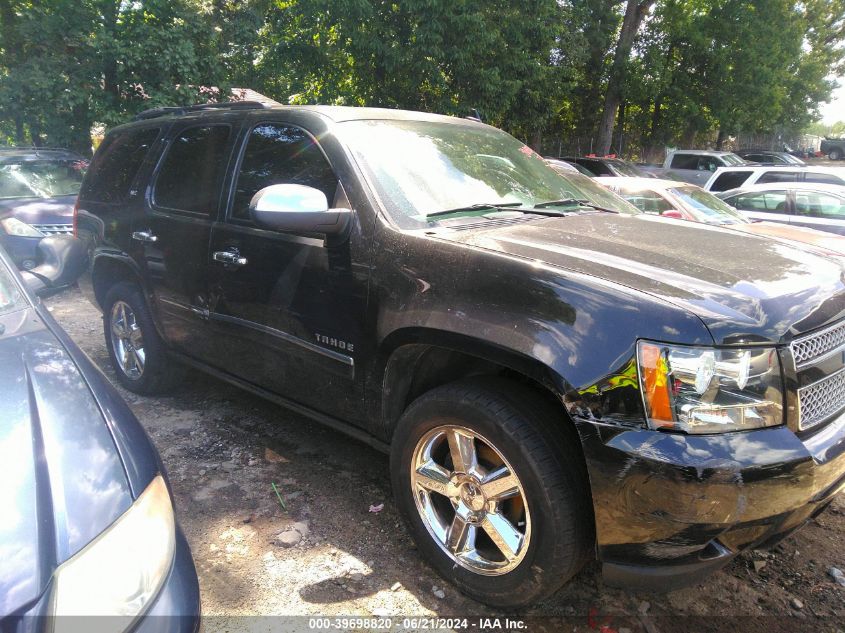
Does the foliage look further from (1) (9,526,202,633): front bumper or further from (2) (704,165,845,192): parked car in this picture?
(1) (9,526,202,633): front bumper

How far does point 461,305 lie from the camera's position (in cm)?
226

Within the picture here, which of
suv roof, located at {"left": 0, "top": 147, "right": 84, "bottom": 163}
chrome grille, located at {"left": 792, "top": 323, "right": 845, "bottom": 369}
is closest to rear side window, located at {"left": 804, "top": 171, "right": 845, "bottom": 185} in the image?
chrome grille, located at {"left": 792, "top": 323, "right": 845, "bottom": 369}

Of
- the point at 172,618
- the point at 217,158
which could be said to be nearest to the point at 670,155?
the point at 217,158

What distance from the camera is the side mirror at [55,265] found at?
2791mm

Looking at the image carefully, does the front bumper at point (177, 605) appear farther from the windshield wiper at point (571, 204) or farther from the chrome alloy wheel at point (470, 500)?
the windshield wiper at point (571, 204)

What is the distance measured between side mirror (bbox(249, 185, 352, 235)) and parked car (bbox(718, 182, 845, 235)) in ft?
30.1

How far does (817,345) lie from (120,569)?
7.21ft

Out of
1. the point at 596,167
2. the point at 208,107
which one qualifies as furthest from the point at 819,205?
the point at 208,107

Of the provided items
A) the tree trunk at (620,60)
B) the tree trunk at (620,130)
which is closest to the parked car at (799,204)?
the tree trunk at (620,60)

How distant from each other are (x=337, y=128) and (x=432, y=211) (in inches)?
26.1

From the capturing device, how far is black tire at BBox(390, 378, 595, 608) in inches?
80.7

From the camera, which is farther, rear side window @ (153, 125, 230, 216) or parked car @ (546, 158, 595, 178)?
parked car @ (546, 158, 595, 178)

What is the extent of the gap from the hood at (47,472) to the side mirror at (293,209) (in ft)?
3.08

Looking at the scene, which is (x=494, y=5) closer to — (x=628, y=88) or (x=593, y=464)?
(x=628, y=88)
